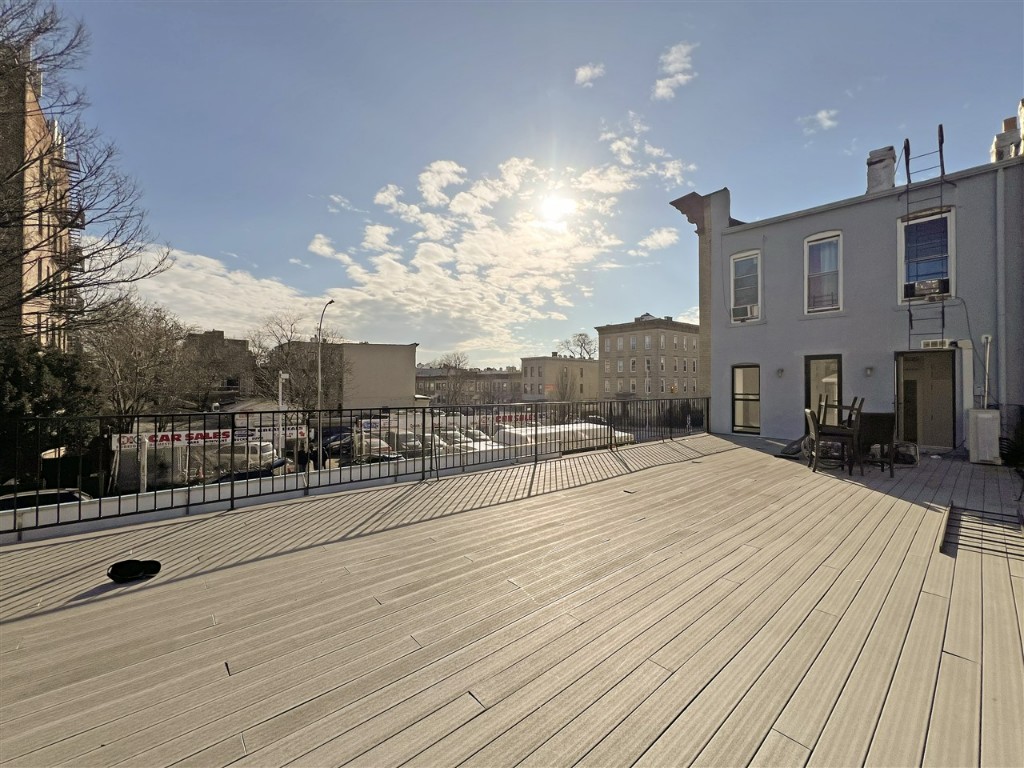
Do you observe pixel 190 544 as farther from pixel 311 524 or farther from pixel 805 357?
pixel 805 357

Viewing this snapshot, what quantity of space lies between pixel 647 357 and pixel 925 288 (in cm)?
3507

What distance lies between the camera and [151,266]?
752cm

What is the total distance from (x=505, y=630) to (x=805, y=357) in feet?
37.1

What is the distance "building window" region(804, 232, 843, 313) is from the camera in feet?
32.1

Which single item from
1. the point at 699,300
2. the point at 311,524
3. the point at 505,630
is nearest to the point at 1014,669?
the point at 505,630

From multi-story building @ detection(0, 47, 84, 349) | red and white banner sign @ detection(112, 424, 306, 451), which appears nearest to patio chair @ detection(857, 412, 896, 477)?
red and white banner sign @ detection(112, 424, 306, 451)

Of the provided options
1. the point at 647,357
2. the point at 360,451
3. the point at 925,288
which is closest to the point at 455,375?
the point at 647,357

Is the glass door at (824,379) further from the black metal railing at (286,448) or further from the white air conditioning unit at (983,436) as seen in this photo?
the black metal railing at (286,448)

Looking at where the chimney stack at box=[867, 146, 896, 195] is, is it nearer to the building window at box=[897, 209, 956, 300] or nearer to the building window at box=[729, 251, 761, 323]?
the building window at box=[897, 209, 956, 300]

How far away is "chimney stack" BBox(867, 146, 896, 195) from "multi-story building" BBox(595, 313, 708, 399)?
1269 inches

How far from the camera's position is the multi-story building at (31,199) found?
6.34 metres

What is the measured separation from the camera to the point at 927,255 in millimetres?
8625

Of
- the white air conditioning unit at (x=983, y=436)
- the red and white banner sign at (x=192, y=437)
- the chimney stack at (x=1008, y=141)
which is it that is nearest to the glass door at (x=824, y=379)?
the white air conditioning unit at (x=983, y=436)

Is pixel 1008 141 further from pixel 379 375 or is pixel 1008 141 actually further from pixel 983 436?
pixel 379 375
